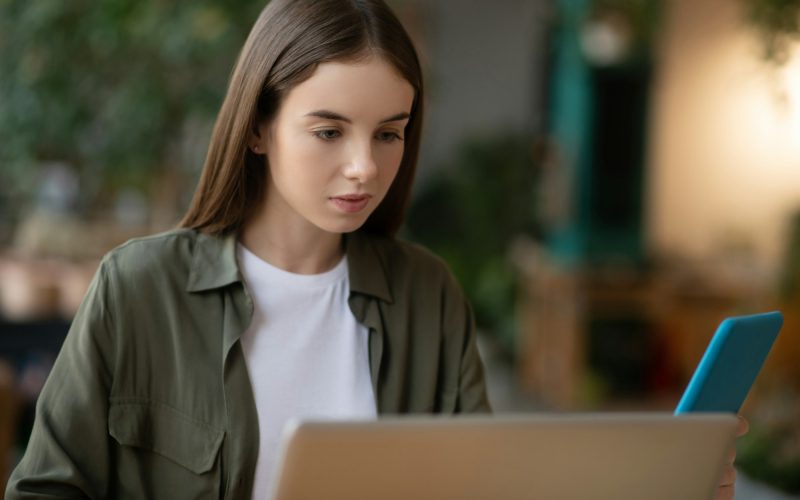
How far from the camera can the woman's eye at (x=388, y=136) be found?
1.30 m

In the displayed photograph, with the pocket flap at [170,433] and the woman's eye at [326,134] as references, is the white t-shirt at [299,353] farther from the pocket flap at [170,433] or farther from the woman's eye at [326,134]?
the woman's eye at [326,134]

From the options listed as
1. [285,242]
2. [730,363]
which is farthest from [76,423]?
[730,363]

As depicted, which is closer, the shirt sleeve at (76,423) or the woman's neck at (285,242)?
the shirt sleeve at (76,423)

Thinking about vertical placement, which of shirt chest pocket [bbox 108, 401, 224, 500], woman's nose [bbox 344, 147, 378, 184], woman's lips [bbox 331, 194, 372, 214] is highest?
woman's nose [bbox 344, 147, 378, 184]

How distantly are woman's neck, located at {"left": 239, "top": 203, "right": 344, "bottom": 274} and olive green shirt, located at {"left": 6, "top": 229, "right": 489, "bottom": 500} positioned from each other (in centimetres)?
5

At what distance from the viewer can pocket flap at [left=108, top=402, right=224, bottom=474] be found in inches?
49.9

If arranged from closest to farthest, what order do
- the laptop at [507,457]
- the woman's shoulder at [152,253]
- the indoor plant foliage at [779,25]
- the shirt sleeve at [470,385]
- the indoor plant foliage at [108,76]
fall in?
the laptop at [507,457], the woman's shoulder at [152,253], the shirt sleeve at [470,385], the indoor plant foliage at [779,25], the indoor plant foliage at [108,76]

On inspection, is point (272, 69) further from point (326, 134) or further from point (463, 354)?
point (463, 354)

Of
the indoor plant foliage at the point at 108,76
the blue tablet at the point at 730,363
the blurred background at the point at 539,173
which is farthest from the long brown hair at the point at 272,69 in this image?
the indoor plant foliage at the point at 108,76

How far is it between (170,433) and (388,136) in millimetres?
460

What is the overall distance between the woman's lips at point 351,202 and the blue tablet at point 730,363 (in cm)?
44

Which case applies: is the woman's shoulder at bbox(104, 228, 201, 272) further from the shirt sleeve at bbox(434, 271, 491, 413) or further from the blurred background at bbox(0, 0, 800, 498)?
the blurred background at bbox(0, 0, 800, 498)

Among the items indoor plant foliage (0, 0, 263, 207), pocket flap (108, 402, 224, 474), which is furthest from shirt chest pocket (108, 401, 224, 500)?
indoor plant foliage (0, 0, 263, 207)

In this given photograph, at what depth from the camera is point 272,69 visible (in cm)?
129
